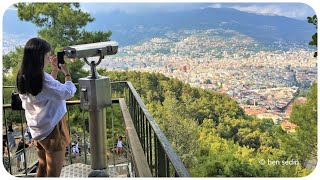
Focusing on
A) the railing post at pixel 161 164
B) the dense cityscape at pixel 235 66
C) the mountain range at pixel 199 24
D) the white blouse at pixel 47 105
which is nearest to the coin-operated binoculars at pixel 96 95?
the white blouse at pixel 47 105

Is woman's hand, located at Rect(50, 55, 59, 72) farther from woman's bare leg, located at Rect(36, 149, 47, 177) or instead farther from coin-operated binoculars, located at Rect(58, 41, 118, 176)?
woman's bare leg, located at Rect(36, 149, 47, 177)

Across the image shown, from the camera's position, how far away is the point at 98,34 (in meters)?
7.83

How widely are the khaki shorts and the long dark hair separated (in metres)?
0.20

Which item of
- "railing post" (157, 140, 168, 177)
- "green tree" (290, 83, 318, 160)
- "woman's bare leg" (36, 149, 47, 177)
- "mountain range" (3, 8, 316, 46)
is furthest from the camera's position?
"green tree" (290, 83, 318, 160)

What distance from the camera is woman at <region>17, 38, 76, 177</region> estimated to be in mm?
1634

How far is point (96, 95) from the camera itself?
1927 mm

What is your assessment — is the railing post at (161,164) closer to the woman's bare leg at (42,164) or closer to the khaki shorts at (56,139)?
Answer: the khaki shorts at (56,139)

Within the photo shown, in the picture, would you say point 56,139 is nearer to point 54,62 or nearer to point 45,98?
point 45,98

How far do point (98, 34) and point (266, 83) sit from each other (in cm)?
336

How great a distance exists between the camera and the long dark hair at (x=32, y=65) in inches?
63.8

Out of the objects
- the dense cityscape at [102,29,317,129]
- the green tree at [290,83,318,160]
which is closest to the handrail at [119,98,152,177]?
the dense cityscape at [102,29,317,129]

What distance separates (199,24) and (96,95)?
671 cm

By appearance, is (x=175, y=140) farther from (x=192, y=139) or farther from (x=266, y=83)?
(x=266, y=83)

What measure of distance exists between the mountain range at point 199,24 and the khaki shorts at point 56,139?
4.20 metres
